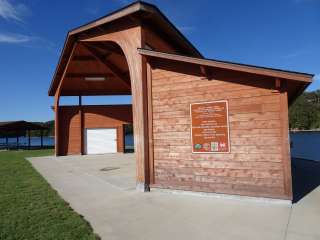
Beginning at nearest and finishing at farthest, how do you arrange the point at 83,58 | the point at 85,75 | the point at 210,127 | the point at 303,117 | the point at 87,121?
1. the point at 210,127
2. the point at 83,58
3. the point at 85,75
4. the point at 87,121
5. the point at 303,117

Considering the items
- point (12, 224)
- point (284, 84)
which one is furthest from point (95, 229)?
point (284, 84)

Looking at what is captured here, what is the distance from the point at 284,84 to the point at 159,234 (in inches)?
155

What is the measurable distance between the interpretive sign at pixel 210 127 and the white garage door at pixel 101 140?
52.6 feet

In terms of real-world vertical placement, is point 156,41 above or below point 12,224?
above

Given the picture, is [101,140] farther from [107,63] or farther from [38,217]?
[38,217]

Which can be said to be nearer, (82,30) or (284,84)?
(284,84)

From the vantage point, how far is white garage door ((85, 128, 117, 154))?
2217 cm

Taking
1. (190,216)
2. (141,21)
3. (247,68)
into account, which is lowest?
(190,216)

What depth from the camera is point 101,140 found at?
73.2ft

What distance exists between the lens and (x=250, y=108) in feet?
21.0

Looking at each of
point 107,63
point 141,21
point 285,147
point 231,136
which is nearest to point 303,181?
point 285,147

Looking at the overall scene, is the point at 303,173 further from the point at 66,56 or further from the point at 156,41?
the point at 66,56

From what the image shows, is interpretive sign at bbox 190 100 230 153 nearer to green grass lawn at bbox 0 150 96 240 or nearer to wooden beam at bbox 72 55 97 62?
green grass lawn at bbox 0 150 96 240

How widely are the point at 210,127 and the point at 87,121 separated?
54.8 feet
